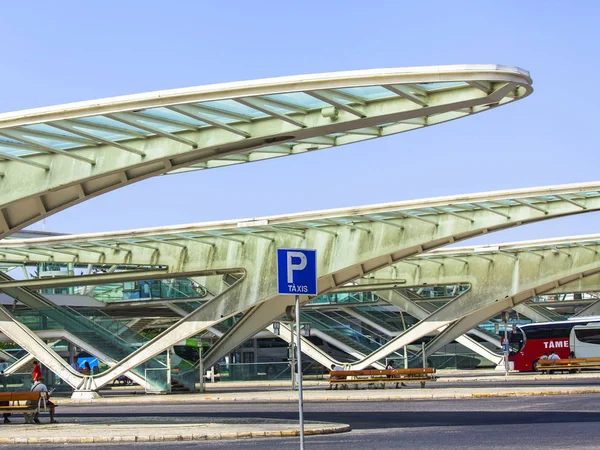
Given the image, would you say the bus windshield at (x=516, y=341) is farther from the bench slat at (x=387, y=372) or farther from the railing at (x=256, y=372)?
the bench slat at (x=387, y=372)

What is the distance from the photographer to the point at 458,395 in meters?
28.6

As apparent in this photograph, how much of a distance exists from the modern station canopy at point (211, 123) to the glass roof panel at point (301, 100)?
2cm

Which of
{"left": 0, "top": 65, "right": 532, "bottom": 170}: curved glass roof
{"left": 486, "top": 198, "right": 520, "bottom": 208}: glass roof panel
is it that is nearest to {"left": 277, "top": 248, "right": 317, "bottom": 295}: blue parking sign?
{"left": 0, "top": 65, "right": 532, "bottom": 170}: curved glass roof

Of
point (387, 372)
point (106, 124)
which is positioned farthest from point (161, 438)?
point (387, 372)

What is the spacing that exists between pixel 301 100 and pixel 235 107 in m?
1.36

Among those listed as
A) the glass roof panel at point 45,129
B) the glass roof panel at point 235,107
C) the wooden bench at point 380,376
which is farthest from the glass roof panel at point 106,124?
the wooden bench at point 380,376

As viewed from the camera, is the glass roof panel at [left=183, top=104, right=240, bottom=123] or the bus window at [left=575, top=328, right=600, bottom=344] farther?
the bus window at [left=575, top=328, right=600, bottom=344]

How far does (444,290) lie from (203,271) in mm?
25744

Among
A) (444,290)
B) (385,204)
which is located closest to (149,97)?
(385,204)

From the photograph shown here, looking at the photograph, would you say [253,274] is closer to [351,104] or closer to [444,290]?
[351,104]

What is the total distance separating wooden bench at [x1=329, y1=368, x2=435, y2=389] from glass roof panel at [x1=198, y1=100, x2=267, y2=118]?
2011 cm

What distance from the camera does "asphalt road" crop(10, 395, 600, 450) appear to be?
14.7 metres

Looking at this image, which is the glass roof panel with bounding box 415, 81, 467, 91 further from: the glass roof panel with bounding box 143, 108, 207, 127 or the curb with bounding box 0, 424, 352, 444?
the curb with bounding box 0, 424, 352, 444

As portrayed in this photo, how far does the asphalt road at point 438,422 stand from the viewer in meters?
14.7
